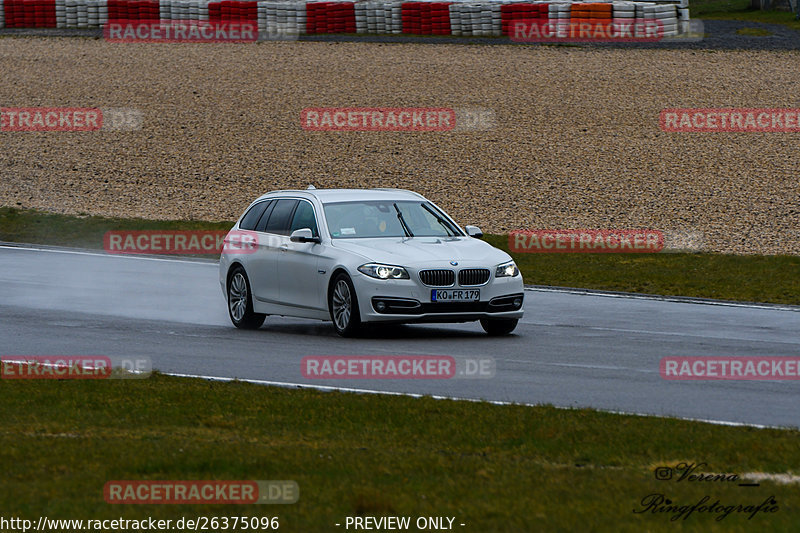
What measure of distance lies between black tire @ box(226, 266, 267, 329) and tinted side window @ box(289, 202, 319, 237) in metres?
0.92

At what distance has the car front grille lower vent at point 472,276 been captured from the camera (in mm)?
14438

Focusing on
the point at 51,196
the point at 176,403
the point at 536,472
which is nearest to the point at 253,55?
the point at 51,196

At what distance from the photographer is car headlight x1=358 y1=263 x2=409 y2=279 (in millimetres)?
14273

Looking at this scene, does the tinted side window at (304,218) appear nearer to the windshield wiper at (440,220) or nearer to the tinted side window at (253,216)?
the tinted side window at (253,216)

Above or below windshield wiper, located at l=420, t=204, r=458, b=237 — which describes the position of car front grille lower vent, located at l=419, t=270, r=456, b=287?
below

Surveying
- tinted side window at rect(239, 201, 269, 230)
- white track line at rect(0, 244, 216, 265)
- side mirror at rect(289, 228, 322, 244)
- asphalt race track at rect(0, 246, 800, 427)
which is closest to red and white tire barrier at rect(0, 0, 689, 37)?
white track line at rect(0, 244, 216, 265)

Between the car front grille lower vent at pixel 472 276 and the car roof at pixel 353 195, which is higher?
the car roof at pixel 353 195

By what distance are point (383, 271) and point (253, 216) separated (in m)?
3.07

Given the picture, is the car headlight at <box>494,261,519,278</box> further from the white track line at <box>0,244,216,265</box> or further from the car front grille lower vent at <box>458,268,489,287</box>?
the white track line at <box>0,244,216,265</box>

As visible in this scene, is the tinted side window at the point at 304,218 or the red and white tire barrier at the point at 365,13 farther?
the red and white tire barrier at the point at 365,13

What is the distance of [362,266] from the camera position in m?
14.4

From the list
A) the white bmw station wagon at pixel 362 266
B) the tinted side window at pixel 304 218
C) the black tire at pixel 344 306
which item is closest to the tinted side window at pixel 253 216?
the white bmw station wagon at pixel 362 266

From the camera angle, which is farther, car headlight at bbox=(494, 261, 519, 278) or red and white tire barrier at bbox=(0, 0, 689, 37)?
red and white tire barrier at bbox=(0, 0, 689, 37)

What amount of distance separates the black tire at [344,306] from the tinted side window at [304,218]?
0.99 metres
